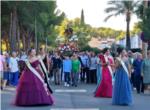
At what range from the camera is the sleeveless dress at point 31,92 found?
1534cm

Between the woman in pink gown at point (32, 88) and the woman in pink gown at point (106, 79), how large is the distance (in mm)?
3922

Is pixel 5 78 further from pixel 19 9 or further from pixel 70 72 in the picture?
pixel 19 9

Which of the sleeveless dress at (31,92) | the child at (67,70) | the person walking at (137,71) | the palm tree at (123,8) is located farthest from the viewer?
the palm tree at (123,8)

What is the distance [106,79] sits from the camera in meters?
19.4

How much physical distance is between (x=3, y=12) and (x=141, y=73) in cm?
2733

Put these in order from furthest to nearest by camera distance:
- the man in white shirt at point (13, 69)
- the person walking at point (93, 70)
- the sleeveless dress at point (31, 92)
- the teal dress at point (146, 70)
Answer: the person walking at point (93, 70)
the man in white shirt at point (13, 69)
the teal dress at point (146, 70)
the sleeveless dress at point (31, 92)

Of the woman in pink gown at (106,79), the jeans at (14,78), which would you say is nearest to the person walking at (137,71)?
the woman in pink gown at (106,79)

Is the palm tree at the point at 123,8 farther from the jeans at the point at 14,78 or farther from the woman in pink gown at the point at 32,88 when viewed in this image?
the woman in pink gown at the point at 32,88

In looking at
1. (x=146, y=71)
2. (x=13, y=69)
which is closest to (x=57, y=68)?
(x=13, y=69)

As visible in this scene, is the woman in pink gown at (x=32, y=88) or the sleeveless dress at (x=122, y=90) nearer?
the woman in pink gown at (x=32, y=88)

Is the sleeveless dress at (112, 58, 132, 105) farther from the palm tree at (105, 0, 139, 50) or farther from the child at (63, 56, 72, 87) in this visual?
the palm tree at (105, 0, 139, 50)

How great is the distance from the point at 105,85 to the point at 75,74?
23.3ft

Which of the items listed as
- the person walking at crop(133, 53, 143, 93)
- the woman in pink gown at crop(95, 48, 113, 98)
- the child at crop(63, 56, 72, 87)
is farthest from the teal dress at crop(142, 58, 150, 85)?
the child at crop(63, 56, 72, 87)

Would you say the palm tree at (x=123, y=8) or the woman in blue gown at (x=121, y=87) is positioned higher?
the palm tree at (x=123, y=8)
